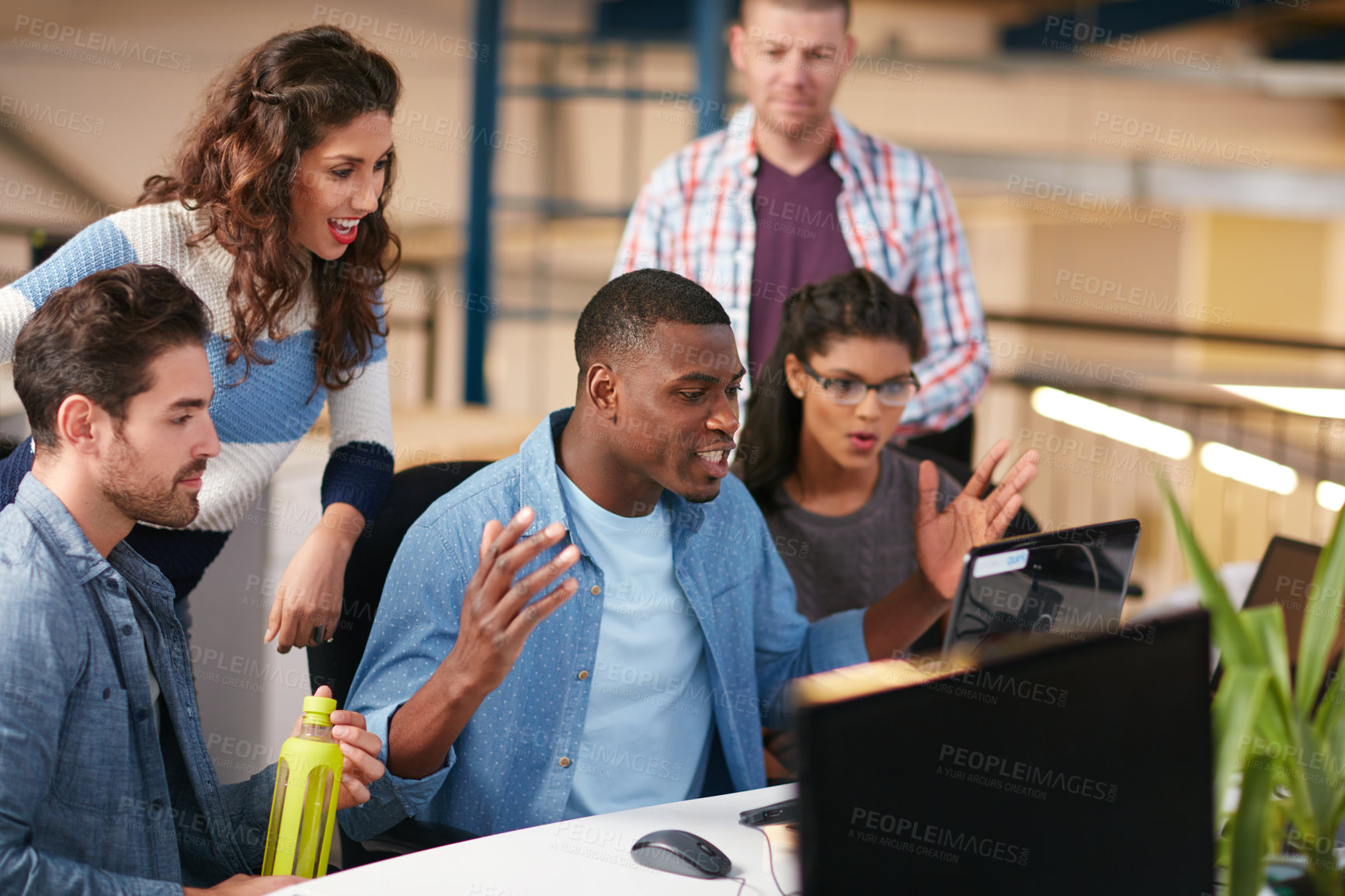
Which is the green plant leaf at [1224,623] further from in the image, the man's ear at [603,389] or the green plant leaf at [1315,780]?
the man's ear at [603,389]

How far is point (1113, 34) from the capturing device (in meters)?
8.49

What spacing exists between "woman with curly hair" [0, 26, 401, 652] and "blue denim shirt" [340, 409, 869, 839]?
0.16 metres

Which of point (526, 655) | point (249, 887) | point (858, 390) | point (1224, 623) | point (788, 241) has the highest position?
point (788, 241)

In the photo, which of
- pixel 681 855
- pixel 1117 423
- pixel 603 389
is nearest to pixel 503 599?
pixel 681 855

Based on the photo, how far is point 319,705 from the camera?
121cm

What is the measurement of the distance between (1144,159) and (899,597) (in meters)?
8.31

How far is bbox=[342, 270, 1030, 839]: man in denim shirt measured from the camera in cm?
145

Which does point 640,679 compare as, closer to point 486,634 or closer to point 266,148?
point 486,634

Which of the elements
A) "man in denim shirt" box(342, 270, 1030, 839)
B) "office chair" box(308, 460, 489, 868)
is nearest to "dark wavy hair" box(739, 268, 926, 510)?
"man in denim shirt" box(342, 270, 1030, 839)

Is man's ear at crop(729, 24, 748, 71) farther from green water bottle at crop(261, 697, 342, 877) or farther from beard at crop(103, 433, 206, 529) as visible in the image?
green water bottle at crop(261, 697, 342, 877)

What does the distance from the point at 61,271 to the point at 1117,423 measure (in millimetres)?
3501

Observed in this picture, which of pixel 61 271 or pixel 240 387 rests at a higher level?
pixel 61 271

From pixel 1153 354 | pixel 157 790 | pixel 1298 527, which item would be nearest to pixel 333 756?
pixel 157 790

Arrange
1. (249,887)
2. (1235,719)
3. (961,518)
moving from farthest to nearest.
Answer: (961,518) < (249,887) < (1235,719)
